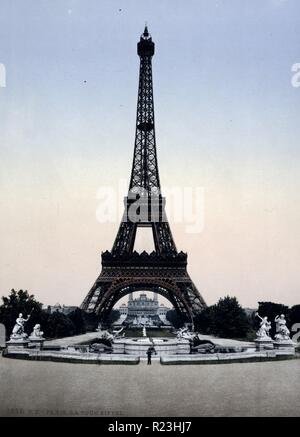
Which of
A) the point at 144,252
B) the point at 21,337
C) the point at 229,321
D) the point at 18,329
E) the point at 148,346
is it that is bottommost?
the point at 148,346

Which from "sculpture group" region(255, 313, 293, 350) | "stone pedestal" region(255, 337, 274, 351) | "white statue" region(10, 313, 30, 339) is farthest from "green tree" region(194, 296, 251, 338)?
"white statue" region(10, 313, 30, 339)

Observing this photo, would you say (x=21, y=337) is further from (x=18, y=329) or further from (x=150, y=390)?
(x=150, y=390)

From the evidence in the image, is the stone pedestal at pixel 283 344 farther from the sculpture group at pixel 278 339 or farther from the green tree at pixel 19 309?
the green tree at pixel 19 309

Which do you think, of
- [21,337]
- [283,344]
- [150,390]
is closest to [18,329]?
[21,337]

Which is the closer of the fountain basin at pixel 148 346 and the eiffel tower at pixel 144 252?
the fountain basin at pixel 148 346

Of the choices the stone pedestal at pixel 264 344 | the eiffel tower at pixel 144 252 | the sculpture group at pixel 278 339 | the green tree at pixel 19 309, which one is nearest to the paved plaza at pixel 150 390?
the sculpture group at pixel 278 339
